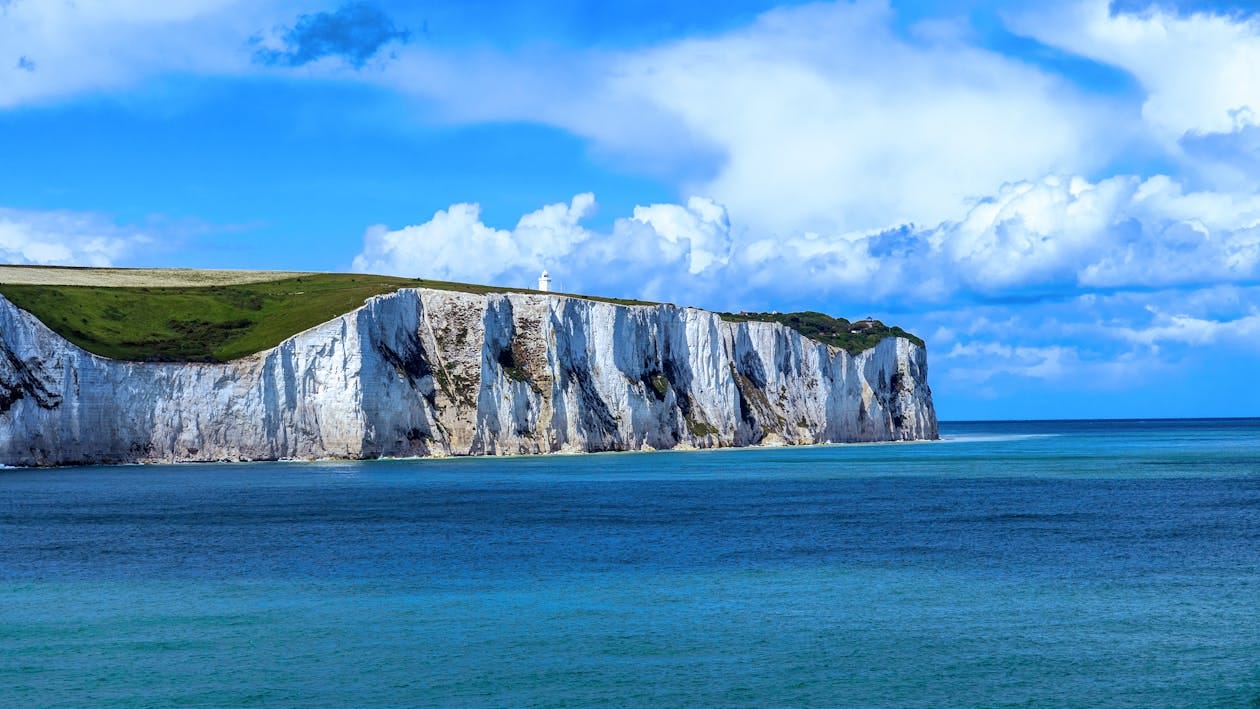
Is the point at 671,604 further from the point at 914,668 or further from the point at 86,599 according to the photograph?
the point at 86,599

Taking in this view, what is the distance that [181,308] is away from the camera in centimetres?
9975

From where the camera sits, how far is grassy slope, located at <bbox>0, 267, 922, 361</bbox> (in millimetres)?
88938

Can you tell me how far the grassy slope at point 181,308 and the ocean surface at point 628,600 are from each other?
32675mm

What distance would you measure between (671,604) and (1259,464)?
3083 inches

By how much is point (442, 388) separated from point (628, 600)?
73407 millimetres

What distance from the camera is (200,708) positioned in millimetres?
19375

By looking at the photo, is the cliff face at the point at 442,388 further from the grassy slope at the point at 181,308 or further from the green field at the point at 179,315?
the grassy slope at the point at 181,308

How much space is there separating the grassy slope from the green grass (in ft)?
134

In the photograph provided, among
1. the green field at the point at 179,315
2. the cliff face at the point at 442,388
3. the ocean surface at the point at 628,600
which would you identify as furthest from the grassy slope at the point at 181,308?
the ocean surface at the point at 628,600

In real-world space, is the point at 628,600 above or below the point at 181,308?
below

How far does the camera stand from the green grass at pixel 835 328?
5684 inches

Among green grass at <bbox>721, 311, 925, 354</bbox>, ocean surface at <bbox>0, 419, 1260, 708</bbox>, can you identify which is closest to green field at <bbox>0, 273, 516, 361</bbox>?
ocean surface at <bbox>0, 419, 1260, 708</bbox>

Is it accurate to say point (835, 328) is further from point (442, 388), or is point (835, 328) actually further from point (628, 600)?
point (628, 600)

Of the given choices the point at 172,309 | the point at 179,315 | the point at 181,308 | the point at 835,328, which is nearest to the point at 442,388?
the point at 179,315
